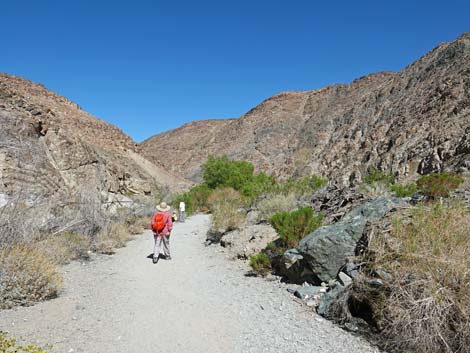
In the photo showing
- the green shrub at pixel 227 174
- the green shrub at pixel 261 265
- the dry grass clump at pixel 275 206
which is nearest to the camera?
the green shrub at pixel 261 265

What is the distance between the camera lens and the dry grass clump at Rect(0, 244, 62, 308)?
17.9 feet

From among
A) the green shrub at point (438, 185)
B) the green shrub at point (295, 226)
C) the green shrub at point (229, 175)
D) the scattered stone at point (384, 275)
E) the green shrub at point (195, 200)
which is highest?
the green shrub at point (229, 175)

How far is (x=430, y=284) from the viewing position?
13.8ft

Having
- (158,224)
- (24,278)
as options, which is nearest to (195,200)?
(158,224)

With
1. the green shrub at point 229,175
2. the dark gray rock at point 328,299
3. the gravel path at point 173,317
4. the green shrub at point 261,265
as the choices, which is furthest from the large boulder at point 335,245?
the green shrub at point 229,175

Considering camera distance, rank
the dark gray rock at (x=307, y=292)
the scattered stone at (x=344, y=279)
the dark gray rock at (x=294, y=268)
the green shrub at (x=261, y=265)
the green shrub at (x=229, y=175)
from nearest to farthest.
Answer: the scattered stone at (x=344, y=279) < the dark gray rock at (x=307, y=292) < the dark gray rock at (x=294, y=268) < the green shrub at (x=261, y=265) < the green shrub at (x=229, y=175)

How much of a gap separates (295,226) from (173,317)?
14.3 feet

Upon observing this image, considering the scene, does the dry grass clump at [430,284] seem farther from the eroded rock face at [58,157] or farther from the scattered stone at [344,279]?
the eroded rock face at [58,157]

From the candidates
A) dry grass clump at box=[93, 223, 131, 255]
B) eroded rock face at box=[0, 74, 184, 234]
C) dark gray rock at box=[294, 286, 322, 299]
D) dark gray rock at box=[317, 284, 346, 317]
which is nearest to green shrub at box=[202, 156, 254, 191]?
eroded rock face at box=[0, 74, 184, 234]

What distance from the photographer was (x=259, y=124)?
2586 inches

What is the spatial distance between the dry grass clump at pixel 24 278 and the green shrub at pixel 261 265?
396 centimetres

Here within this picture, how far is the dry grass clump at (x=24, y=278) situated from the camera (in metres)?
5.46

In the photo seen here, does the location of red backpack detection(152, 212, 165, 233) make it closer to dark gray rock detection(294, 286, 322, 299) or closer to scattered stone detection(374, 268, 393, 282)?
dark gray rock detection(294, 286, 322, 299)

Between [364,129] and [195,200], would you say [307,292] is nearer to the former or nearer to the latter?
[195,200]
